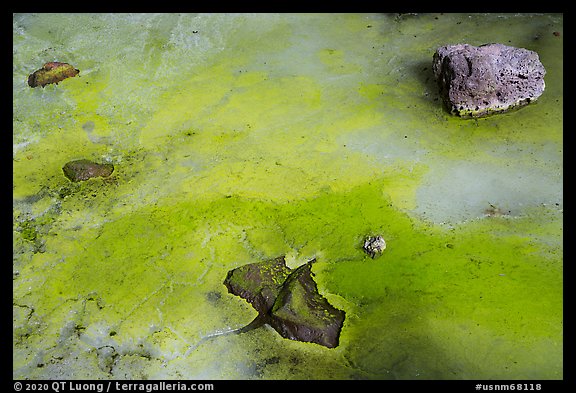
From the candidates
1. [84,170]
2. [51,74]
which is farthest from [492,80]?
[51,74]

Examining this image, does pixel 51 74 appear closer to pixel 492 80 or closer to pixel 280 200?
pixel 280 200

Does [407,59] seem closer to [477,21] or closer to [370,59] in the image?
[370,59]

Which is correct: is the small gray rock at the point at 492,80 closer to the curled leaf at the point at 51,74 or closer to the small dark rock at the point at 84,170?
the small dark rock at the point at 84,170

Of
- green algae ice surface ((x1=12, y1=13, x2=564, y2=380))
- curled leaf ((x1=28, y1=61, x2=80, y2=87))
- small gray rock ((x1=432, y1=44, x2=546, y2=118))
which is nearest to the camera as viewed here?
green algae ice surface ((x1=12, y1=13, x2=564, y2=380))

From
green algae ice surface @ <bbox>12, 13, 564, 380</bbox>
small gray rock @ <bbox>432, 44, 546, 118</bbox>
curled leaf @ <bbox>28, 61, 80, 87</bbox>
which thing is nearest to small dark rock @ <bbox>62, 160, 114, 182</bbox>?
green algae ice surface @ <bbox>12, 13, 564, 380</bbox>

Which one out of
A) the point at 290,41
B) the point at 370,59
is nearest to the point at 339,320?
the point at 370,59

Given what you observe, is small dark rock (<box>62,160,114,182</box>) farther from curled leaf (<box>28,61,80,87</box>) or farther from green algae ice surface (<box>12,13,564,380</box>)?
curled leaf (<box>28,61,80,87</box>)

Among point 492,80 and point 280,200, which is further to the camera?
point 492,80
